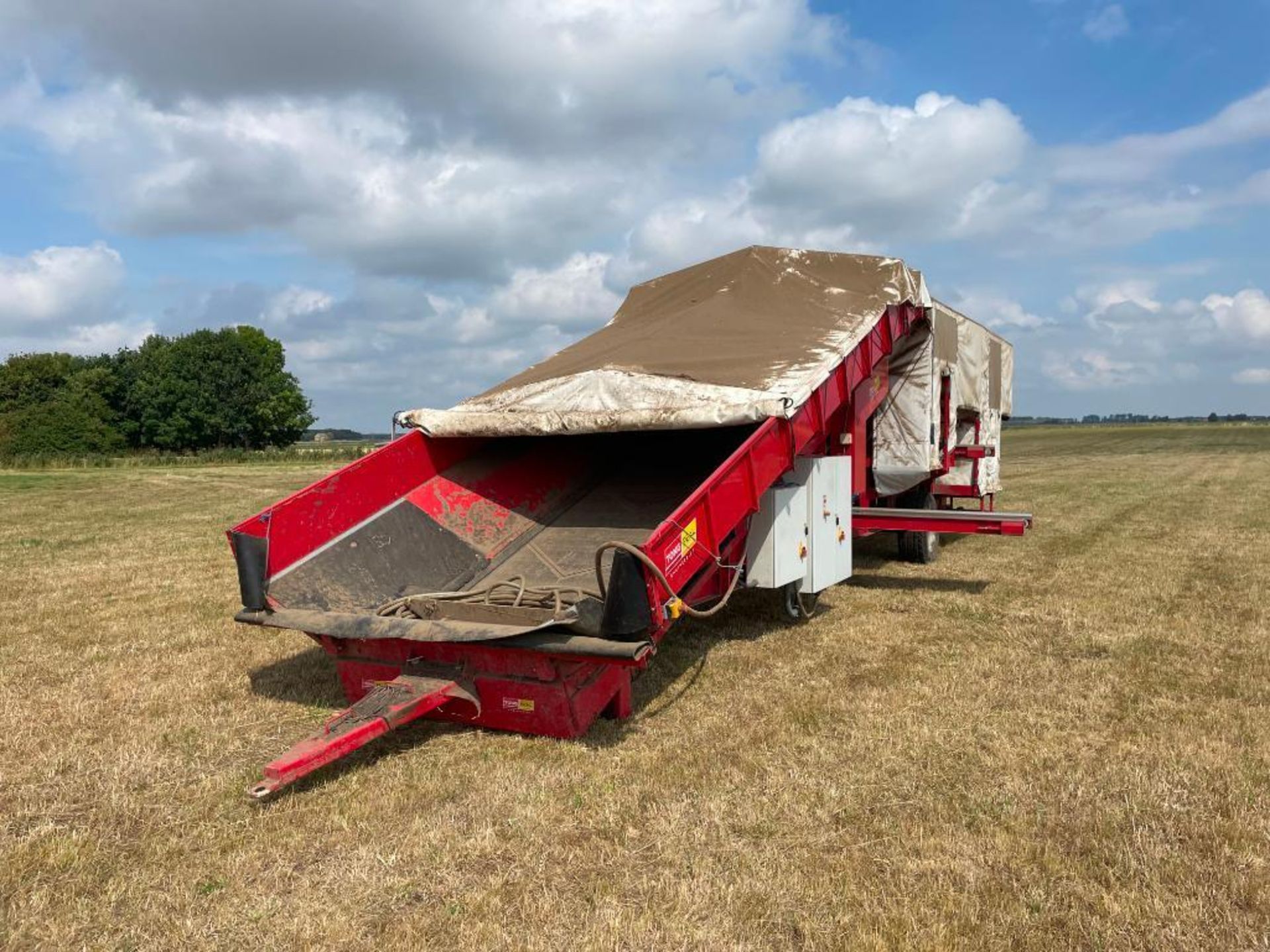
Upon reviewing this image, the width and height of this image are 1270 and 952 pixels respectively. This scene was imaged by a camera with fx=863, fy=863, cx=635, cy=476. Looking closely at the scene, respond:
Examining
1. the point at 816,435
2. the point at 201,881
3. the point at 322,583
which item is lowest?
the point at 201,881

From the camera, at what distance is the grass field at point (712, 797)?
8.68ft

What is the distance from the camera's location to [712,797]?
345 centimetres

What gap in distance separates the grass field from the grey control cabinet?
50cm

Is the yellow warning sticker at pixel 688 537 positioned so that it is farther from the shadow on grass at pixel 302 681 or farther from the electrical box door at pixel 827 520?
the shadow on grass at pixel 302 681

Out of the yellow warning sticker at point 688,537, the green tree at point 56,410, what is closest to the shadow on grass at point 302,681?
the yellow warning sticker at point 688,537

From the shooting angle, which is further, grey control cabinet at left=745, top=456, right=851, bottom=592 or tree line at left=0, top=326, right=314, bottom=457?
tree line at left=0, top=326, right=314, bottom=457

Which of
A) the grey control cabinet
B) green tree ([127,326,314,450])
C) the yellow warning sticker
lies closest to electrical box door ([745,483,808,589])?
the grey control cabinet

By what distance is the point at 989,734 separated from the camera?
4039 mm

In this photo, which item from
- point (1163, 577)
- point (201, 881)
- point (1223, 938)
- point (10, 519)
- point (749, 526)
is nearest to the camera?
point (1223, 938)

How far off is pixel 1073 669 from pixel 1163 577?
3.36 metres

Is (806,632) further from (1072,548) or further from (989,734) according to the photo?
(1072,548)

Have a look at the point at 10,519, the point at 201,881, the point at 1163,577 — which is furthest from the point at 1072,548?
the point at 10,519

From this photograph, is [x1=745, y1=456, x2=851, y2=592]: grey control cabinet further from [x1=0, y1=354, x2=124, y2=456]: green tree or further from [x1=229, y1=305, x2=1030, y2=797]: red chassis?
[x1=0, y1=354, x2=124, y2=456]: green tree

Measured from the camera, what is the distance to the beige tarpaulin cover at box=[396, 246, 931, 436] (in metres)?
4.75
